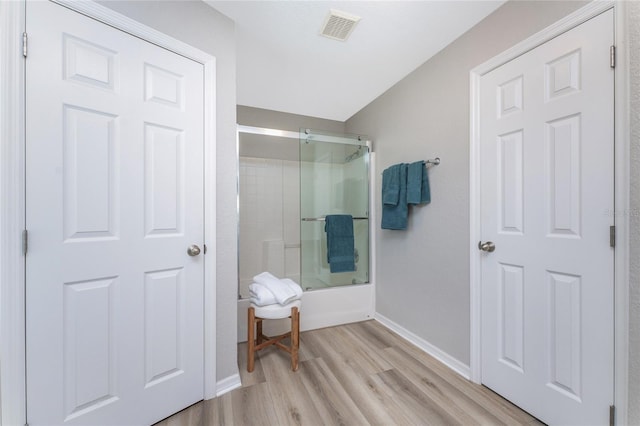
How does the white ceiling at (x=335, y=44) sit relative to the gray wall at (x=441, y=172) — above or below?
above

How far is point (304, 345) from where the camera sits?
2.01 metres

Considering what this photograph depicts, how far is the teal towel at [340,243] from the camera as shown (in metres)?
2.46

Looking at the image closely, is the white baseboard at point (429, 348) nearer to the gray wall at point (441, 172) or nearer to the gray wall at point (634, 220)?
the gray wall at point (441, 172)

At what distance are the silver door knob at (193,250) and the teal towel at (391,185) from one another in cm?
153

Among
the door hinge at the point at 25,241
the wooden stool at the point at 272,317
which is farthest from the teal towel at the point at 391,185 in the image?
the door hinge at the point at 25,241

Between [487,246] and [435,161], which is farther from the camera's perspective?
[435,161]

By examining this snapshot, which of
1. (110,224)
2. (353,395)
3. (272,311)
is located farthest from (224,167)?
(353,395)

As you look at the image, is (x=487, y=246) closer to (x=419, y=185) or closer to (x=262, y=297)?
(x=419, y=185)

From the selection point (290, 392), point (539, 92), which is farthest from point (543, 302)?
point (290, 392)

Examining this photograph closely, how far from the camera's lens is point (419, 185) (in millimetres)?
1932

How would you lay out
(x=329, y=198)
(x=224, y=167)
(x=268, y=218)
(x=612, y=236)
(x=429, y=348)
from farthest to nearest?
1. (x=268, y=218)
2. (x=329, y=198)
3. (x=429, y=348)
4. (x=224, y=167)
5. (x=612, y=236)

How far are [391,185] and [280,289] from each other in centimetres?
127

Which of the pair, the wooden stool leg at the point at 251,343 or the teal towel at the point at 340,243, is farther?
the teal towel at the point at 340,243

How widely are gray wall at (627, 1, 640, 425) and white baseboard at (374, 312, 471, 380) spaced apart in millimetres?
758
